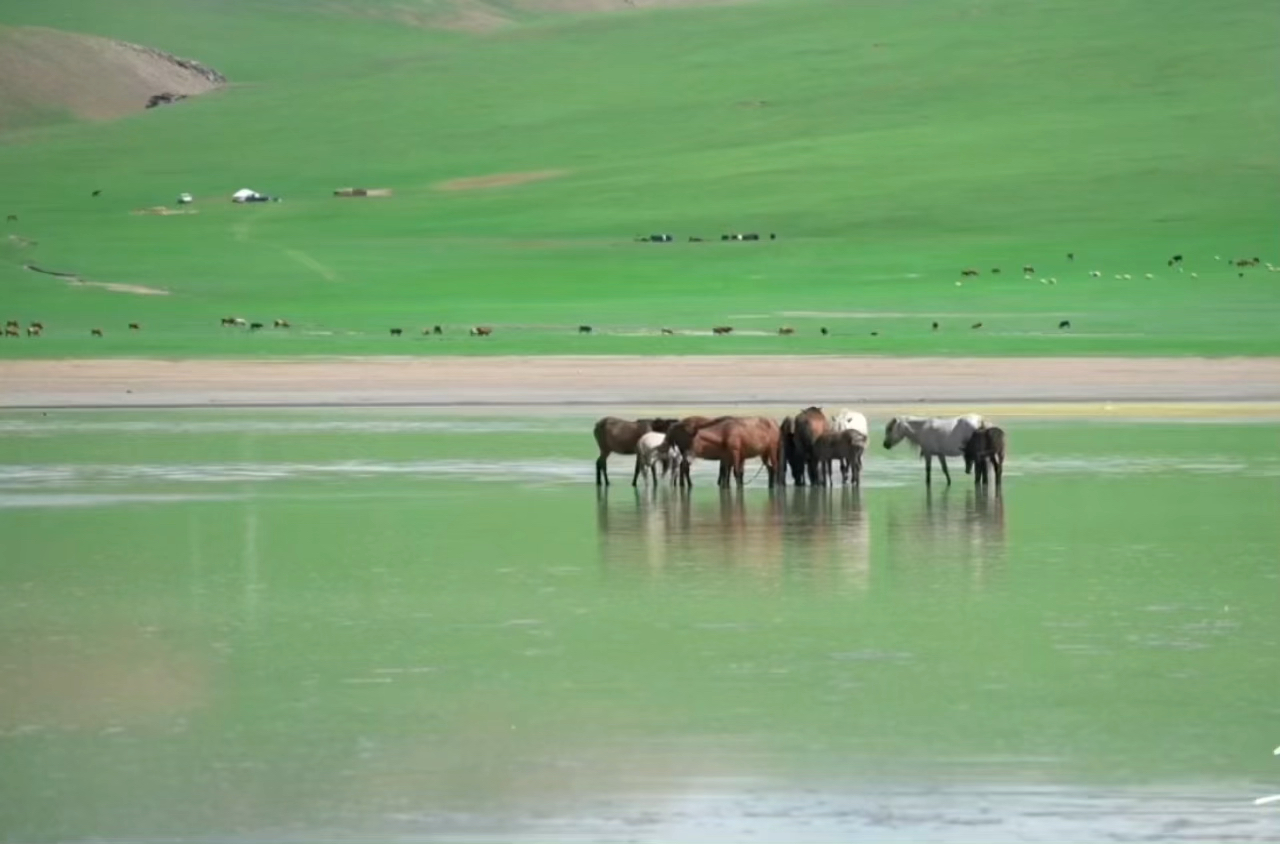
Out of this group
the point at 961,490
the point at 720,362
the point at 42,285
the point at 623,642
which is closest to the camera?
the point at 623,642

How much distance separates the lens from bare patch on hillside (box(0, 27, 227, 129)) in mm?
177250

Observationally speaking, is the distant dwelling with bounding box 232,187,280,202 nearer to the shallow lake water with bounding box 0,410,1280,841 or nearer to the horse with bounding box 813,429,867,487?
the shallow lake water with bounding box 0,410,1280,841

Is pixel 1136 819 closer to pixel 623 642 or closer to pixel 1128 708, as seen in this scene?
pixel 1128 708

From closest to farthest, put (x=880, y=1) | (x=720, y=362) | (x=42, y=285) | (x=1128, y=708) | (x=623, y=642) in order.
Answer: (x=1128, y=708), (x=623, y=642), (x=720, y=362), (x=42, y=285), (x=880, y=1)

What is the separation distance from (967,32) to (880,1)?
58.6ft

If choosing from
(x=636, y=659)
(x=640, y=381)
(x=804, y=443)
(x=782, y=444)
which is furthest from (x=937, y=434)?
(x=640, y=381)

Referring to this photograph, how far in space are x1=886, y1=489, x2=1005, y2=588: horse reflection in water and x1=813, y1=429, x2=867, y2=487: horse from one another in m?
0.70

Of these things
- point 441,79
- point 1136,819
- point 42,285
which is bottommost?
point 1136,819

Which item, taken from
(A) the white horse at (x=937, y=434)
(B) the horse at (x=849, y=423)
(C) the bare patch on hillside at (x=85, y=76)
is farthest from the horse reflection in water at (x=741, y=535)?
(C) the bare patch on hillside at (x=85, y=76)

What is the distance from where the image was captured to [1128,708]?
441 inches

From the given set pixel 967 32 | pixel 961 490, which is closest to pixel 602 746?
pixel 961 490

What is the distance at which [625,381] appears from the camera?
3731 centimetres

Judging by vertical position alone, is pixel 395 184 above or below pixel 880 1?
below

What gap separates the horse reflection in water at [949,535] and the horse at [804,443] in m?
1.08
